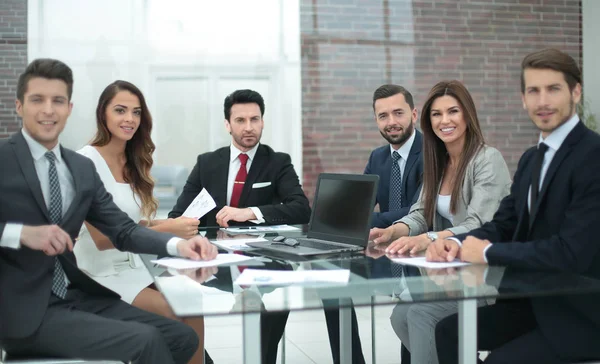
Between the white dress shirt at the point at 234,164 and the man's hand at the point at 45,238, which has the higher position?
the white dress shirt at the point at 234,164

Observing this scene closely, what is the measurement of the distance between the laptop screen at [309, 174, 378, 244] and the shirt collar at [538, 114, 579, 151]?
0.66 m

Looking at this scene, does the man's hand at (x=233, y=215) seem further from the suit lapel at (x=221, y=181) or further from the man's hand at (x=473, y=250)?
the man's hand at (x=473, y=250)

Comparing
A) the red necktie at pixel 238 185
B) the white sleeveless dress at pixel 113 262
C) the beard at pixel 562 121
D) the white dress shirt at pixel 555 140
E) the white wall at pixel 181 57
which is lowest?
the white sleeveless dress at pixel 113 262

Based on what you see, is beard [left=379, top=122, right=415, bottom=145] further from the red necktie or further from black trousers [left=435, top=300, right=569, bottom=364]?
black trousers [left=435, top=300, right=569, bottom=364]

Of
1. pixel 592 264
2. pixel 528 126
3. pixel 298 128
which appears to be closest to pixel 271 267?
pixel 592 264

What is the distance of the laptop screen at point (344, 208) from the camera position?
2.52m

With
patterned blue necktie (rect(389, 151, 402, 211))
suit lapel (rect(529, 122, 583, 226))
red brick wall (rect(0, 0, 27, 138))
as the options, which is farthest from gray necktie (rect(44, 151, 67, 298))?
red brick wall (rect(0, 0, 27, 138))

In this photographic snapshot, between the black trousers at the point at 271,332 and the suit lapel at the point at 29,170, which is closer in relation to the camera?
the suit lapel at the point at 29,170

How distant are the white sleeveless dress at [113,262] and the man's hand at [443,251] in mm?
1252

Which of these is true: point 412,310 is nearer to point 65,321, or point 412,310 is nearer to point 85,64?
point 65,321

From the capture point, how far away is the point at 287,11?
5.41 metres

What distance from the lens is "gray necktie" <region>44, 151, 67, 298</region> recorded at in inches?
83.6

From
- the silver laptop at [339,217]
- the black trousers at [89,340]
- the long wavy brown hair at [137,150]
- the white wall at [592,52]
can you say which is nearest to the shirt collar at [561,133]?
the silver laptop at [339,217]

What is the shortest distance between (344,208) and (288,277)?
30.6 inches
